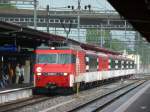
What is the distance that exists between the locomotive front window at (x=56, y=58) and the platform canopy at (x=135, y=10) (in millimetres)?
5701

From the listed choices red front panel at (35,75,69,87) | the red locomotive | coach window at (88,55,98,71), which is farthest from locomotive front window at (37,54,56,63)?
coach window at (88,55,98,71)

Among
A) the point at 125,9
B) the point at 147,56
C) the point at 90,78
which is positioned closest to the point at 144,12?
the point at 125,9

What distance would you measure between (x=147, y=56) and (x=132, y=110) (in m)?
117

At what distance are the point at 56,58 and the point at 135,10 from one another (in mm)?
11694

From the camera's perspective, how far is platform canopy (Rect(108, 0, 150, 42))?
16297 mm

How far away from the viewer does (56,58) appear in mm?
30156

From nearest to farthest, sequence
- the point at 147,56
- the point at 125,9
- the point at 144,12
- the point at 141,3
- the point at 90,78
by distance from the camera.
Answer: the point at 141,3, the point at 125,9, the point at 144,12, the point at 90,78, the point at 147,56

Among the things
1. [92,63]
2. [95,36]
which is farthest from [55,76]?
[95,36]

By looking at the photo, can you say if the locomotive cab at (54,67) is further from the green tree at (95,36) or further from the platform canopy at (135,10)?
the green tree at (95,36)

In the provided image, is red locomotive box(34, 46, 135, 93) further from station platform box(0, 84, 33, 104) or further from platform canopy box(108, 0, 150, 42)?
platform canopy box(108, 0, 150, 42)

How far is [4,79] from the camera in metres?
32.2

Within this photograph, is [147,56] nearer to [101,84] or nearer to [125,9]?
[101,84]

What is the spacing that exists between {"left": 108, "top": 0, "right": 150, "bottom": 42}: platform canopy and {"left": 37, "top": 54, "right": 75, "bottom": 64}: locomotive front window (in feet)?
18.7

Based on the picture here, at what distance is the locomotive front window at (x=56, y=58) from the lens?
29.9 meters
